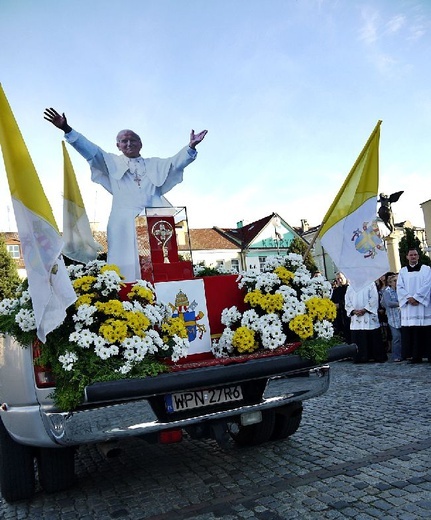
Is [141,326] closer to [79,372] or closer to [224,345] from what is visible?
[79,372]

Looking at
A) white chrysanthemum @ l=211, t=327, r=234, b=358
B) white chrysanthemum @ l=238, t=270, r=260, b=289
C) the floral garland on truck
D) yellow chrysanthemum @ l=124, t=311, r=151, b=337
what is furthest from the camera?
white chrysanthemum @ l=238, t=270, r=260, b=289

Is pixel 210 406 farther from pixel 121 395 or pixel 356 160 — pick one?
pixel 356 160

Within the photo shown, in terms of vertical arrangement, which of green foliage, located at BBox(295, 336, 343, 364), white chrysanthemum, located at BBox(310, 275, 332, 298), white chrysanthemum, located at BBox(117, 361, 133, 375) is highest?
white chrysanthemum, located at BBox(310, 275, 332, 298)

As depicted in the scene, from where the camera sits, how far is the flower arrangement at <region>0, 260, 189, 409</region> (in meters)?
3.00

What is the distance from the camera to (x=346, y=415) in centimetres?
523

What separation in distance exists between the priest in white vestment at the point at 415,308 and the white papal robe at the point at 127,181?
5119 millimetres

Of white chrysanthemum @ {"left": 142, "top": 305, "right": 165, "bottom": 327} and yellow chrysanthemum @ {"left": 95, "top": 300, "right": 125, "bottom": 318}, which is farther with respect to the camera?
white chrysanthemum @ {"left": 142, "top": 305, "right": 165, "bottom": 327}

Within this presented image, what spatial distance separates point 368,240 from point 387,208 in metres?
17.7

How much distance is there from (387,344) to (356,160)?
6.48 m

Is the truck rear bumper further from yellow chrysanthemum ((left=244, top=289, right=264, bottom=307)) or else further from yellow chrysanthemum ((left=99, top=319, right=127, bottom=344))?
yellow chrysanthemum ((left=244, top=289, right=264, bottom=307))

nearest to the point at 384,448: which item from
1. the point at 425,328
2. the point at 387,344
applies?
the point at 425,328

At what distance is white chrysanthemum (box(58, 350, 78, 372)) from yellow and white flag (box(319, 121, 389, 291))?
2721mm

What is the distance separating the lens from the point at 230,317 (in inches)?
155

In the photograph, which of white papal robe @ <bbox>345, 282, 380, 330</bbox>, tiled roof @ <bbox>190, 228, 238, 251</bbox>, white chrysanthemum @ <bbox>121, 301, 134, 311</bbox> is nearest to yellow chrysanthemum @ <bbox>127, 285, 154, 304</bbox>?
white chrysanthemum @ <bbox>121, 301, 134, 311</bbox>
